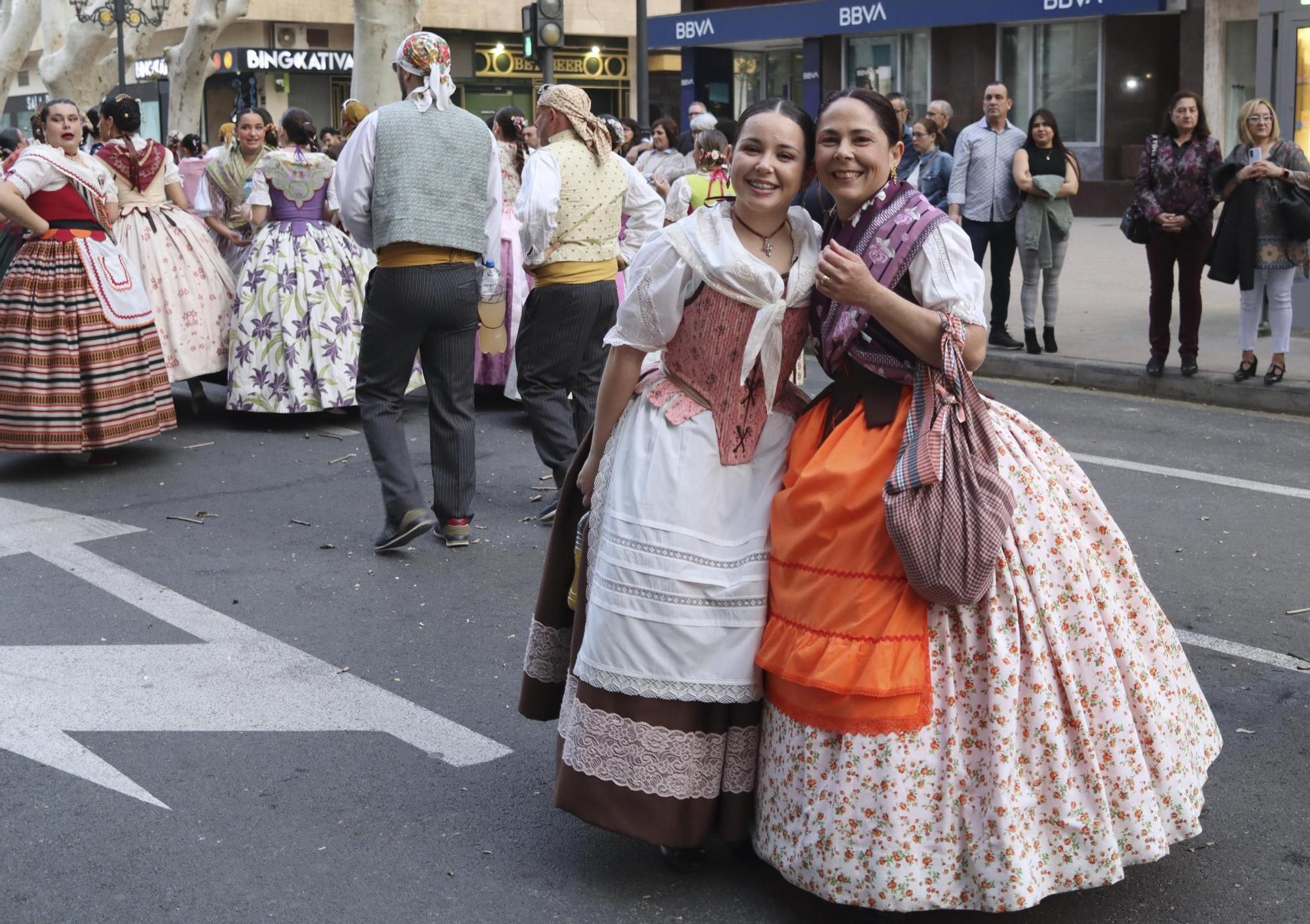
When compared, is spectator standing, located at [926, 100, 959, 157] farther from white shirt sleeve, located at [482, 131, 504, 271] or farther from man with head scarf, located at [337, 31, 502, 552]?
man with head scarf, located at [337, 31, 502, 552]

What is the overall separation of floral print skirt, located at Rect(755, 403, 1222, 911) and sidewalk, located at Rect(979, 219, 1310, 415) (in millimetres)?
6724

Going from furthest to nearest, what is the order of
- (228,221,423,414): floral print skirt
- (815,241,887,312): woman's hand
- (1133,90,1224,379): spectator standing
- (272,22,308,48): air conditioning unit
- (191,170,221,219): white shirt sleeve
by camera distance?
(272,22,308,48): air conditioning unit
(191,170,221,219): white shirt sleeve
(1133,90,1224,379): spectator standing
(228,221,423,414): floral print skirt
(815,241,887,312): woman's hand

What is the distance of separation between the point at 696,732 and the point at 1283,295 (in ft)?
24.1

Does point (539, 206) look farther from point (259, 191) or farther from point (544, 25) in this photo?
point (544, 25)

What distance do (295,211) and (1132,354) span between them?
18.4ft

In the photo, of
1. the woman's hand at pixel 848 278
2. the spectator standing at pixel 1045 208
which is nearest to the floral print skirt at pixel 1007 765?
the woman's hand at pixel 848 278

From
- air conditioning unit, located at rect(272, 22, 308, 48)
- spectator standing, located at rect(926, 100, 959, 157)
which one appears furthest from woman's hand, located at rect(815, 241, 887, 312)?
air conditioning unit, located at rect(272, 22, 308, 48)

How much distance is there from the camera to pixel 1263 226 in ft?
31.5

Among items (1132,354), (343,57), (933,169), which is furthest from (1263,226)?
(343,57)

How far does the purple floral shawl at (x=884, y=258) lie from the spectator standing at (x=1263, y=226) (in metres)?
6.81

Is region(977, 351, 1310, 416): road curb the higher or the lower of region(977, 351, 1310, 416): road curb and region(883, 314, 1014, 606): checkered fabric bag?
the lower

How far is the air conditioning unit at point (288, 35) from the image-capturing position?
37562mm

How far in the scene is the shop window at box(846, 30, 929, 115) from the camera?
2731 cm

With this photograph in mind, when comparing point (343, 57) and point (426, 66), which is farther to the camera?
point (343, 57)
